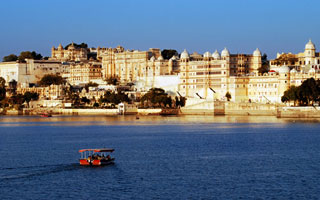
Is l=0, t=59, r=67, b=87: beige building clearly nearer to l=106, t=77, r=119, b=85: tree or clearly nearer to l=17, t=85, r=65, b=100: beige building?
l=17, t=85, r=65, b=100: beige building

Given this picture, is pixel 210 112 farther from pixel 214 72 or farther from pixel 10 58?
pixel 10 58

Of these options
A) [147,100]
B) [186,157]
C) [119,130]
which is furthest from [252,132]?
[147,100]

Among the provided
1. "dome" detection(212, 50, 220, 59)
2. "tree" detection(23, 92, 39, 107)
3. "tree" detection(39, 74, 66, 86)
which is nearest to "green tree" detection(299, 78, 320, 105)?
"dome" detection(212, 50, 220, 59)

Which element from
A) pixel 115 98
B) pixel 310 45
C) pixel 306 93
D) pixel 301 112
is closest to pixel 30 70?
pixel 115 98

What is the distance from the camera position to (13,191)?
30281mm

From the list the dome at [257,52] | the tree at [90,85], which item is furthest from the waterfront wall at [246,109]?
the tree at [90,85]

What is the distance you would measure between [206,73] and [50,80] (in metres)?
41.1

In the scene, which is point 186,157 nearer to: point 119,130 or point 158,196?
point 158,196

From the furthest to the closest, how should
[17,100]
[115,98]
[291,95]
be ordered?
[17,100] → [115,98] → [291,95]

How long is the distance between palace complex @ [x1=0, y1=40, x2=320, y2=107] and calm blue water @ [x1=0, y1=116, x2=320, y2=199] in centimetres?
3748

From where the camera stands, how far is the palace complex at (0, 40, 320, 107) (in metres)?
95.9

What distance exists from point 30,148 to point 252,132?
2015 centimetres

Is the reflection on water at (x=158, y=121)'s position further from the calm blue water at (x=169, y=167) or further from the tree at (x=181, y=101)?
the calm blue water at (x=169, y=167)

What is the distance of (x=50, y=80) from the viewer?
133875mm
